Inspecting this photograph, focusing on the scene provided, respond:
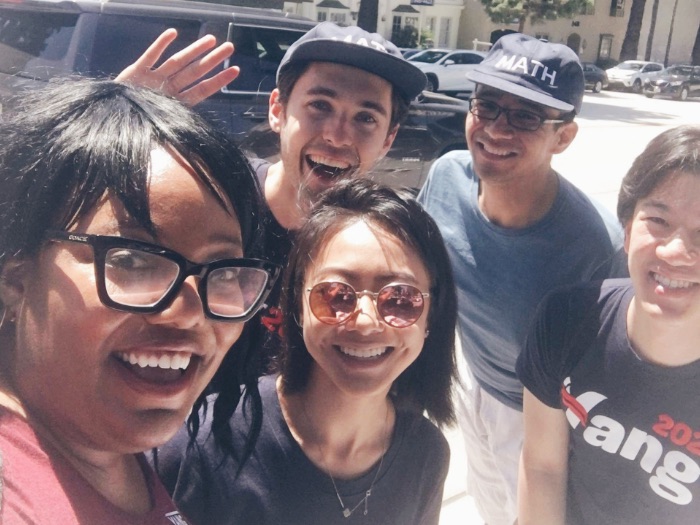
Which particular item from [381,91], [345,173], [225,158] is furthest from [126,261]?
[381,91]

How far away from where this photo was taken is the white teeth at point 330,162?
7.25 feet

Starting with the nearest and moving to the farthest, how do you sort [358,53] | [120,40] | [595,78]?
1. [358,53]
2. [120,40]
3. [595,78]

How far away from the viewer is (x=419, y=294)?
165 centimetres

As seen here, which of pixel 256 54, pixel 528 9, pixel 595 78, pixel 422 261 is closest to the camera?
pixel 422 261

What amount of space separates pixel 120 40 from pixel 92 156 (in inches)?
166

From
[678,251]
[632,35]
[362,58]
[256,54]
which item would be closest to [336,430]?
[678,251]

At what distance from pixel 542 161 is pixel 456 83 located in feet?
47.4

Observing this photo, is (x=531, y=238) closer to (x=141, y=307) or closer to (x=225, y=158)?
(x=225, y=158)

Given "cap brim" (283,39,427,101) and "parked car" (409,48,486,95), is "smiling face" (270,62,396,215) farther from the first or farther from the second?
"parked car" (409,48,486,95)

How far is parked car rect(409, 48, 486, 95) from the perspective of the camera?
15578 millimetres

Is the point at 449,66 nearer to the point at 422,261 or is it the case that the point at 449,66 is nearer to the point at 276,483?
the point at 422,261

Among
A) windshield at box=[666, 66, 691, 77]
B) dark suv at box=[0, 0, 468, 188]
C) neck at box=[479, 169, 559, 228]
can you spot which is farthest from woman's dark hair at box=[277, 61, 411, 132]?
windshield at box=[666, 66, 691, 77]

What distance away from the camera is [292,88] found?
2.34 metres

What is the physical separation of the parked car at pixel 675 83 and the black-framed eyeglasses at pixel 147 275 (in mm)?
33433
